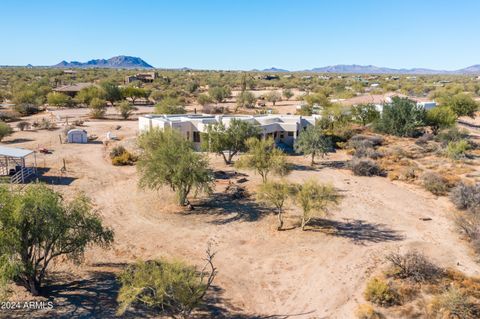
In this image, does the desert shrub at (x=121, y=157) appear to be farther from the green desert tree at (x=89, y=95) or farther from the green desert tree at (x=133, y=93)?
the green desert tree at (x=133, y=93)

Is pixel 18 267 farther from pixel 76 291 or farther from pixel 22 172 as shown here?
pixel 22 172

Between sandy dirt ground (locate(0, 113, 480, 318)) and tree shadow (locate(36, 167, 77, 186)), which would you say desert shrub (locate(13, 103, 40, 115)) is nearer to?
sandy dirt ground (locate(0, 113, 480, 318))

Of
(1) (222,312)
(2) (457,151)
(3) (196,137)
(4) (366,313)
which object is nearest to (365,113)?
(2) (457,151)

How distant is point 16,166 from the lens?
3247cm

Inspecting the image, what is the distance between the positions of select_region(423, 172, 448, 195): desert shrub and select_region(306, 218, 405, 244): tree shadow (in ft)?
28.8

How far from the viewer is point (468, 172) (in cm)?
3422

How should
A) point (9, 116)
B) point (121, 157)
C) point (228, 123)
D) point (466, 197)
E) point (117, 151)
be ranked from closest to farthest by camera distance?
point (466, 197)
point (121, 157)
point (117, 151)
point (228, 123)
point (9, 116)

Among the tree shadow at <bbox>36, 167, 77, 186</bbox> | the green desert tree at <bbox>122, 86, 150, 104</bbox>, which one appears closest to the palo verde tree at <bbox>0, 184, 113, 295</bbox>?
the tree shadow at <bbox>36, 167, 77, 186</bbox>

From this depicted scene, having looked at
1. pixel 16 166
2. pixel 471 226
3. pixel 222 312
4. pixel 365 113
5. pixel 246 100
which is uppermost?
pixel 246 100

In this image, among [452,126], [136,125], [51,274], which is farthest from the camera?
[136,125]

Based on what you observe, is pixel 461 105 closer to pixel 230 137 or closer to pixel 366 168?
pixel 366 168

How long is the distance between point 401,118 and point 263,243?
3616cm

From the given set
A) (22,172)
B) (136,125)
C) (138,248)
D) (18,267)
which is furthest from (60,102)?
(18,267)

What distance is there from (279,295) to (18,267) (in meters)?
10.1
